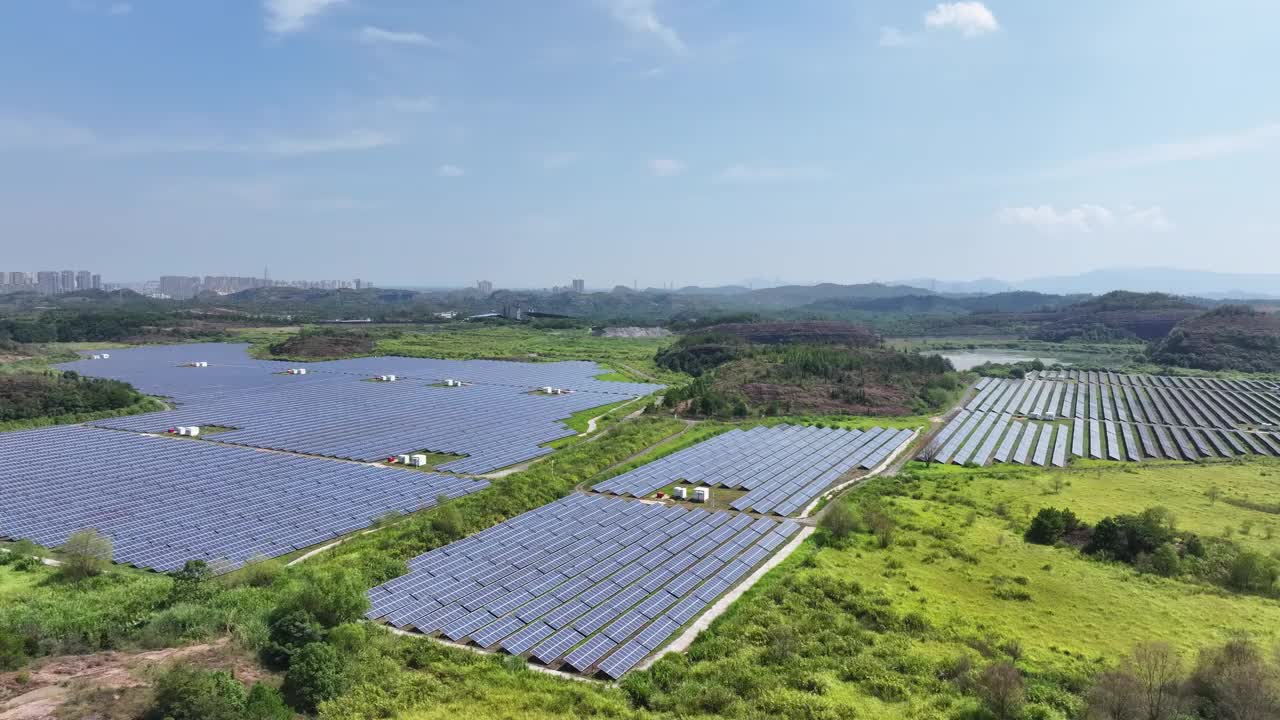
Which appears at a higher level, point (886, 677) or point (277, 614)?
point (277, 614)

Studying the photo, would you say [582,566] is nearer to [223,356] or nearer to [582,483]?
[582,483]

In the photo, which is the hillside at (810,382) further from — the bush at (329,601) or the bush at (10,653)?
the bush at (10,653)

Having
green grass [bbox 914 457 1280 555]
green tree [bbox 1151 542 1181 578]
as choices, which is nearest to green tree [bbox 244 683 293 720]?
green tree [bbox 1151 542 1181 578]

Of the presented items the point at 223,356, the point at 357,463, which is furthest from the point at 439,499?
the point at 223,356

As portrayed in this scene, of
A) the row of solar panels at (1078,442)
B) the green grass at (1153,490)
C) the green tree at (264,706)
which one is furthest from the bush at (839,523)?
the green tree at (264,706)

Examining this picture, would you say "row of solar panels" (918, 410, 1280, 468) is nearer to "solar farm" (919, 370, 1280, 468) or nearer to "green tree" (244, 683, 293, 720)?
"solar farm" (919, 370, 1280, 468)

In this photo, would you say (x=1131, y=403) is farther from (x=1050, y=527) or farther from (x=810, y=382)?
(x=1050, y=527)
